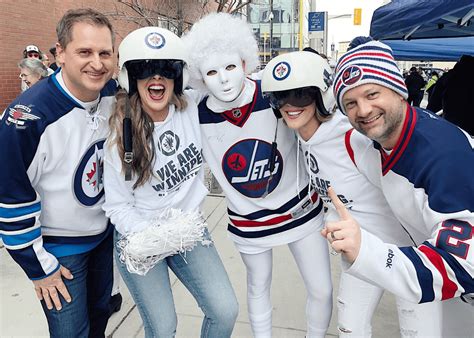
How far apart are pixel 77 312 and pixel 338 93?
1.68m

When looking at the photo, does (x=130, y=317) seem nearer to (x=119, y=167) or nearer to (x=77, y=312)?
(x=77, y=312)

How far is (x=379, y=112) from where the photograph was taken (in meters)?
1.57

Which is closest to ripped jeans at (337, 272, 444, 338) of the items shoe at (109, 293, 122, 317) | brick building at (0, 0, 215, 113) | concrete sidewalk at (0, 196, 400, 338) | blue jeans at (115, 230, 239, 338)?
blue jeans at (115, 230, 239, 338)

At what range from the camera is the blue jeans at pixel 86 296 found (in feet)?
6.45

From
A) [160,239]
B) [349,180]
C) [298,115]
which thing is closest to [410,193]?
[349,180]

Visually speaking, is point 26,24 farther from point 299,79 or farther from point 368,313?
point 368,313

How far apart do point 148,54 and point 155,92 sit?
0.62 ft

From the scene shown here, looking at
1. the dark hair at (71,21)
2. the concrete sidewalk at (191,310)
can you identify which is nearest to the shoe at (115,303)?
the concrete sidewalk at (191,310)

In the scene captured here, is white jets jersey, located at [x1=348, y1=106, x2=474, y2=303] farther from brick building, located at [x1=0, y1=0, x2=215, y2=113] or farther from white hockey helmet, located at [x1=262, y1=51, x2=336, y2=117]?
brick building, located at [x1=0, y1=0, x2=215, y2=113]

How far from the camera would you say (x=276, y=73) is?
78.7 inches

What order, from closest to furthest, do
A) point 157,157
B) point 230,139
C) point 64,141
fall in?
point 64,141
point 157,157
point 230,139

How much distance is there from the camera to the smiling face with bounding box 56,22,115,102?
179 centimetres

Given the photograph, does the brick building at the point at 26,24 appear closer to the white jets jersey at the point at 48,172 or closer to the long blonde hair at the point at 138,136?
the long blonde hair at the point at 138,136

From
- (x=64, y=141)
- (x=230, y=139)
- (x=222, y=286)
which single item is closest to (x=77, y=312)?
(x=222, y=286)
